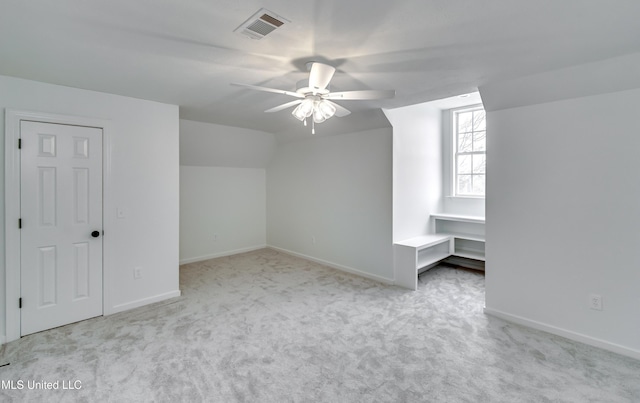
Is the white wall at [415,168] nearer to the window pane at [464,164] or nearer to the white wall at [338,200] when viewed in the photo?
the white wall at [338,200]

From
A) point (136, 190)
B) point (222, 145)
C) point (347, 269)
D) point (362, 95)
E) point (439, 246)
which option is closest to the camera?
point (362, 95)

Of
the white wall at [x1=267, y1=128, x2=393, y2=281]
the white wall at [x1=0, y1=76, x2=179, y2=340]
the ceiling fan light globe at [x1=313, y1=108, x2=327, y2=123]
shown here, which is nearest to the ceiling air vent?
the ceiling fan light globe at [x1=313, y1=108, x2=327, y2=123]

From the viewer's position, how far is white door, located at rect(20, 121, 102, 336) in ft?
8.90

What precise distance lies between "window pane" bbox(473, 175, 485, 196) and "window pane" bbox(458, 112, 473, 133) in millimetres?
830

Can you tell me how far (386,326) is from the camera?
2861 mm

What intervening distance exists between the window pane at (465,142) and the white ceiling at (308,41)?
7.44 ft

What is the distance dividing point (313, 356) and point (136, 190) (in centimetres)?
271

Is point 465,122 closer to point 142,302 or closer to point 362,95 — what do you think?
point 362,95

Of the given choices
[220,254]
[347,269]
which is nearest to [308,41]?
[347,269]

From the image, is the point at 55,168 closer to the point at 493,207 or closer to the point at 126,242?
the point at 126,242

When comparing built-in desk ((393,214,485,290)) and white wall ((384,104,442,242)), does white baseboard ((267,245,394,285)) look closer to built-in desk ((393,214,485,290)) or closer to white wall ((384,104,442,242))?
built-in desk ((393,214,485,290))

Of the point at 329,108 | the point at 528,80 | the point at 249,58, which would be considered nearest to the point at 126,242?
the point at 249,58

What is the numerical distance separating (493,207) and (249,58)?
287 cm

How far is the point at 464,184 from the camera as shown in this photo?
16.2 ft
